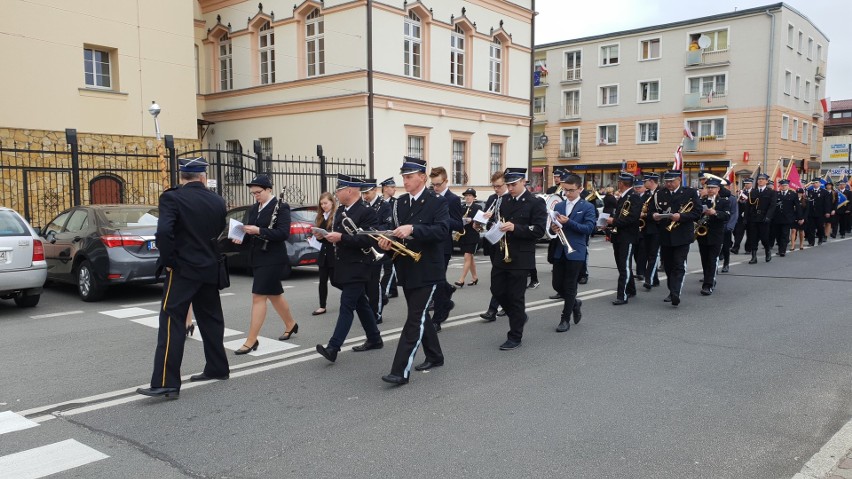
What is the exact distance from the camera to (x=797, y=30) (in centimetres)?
4428

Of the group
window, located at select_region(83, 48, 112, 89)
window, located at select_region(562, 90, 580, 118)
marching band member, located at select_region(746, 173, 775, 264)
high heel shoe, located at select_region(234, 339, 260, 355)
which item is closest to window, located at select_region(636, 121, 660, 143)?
window, located at select_region(562, 90, 580, 118)

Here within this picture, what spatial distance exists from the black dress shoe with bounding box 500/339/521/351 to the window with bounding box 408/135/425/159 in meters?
17.4

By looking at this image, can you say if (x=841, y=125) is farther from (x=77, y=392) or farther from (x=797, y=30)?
(x=77, y=392)

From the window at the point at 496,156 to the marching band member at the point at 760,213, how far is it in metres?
13.2

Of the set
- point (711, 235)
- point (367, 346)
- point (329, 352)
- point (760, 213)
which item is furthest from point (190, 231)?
point (760, 213)

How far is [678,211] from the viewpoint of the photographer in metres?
10.1

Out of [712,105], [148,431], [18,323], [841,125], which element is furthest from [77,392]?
[841,125]

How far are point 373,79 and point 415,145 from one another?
3.25 m

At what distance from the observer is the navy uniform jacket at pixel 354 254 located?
6.32 m

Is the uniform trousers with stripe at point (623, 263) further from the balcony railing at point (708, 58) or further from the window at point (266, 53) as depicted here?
the balcony railing at point (708, 58)

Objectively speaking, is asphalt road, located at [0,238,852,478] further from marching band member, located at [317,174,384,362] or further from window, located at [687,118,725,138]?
window, located at [687,118,725,138]

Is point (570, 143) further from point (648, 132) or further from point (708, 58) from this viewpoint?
point (708, 58)

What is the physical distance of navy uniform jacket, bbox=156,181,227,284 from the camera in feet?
17.6

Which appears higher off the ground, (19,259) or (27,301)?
(19,259)
